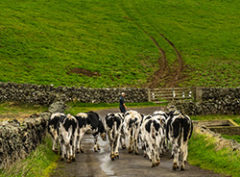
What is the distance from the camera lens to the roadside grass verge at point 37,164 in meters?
12.3

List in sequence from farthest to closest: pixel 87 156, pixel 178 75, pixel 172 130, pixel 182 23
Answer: pixel 182 23, pixel 178 75, pixel 87 156, pixel 172 130

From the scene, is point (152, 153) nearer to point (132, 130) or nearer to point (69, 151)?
point (69, 151)

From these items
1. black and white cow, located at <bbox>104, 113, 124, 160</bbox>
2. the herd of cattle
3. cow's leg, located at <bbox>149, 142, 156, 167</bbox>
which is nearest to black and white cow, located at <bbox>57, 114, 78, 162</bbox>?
the herd of cattle

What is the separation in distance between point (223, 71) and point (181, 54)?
1136cm

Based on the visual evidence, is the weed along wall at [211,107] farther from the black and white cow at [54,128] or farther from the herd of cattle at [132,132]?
the black and white cow at [54,128]

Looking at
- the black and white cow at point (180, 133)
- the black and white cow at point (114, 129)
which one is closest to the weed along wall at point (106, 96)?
the black and white cow at point (114, 129)

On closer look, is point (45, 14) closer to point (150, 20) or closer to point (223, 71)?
point (150, 20)

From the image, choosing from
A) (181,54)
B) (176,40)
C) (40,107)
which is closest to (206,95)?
(40,107)

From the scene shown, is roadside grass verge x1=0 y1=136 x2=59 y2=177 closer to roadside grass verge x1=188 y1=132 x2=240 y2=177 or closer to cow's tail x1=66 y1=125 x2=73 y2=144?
cow's tail x1=66 y1=125 x2=73 y2=144

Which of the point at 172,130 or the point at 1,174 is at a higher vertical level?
the point at 172,130

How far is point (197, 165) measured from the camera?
1598 cm

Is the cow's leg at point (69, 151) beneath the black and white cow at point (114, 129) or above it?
beneath

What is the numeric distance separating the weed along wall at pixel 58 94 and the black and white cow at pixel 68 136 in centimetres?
2529

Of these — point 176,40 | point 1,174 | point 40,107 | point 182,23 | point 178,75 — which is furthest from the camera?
point 182,23
